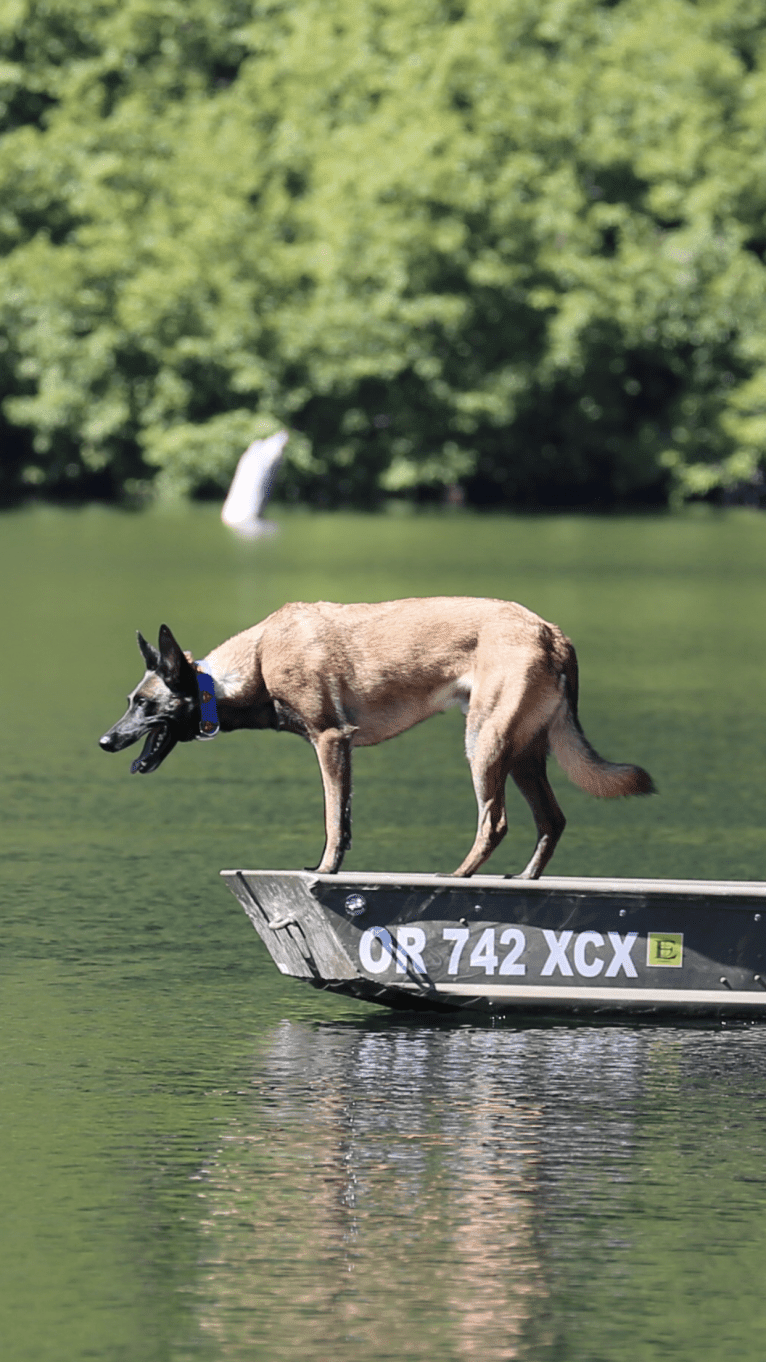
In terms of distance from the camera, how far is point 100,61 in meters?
93.8

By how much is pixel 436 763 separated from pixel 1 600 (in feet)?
66.4

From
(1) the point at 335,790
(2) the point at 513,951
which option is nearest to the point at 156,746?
(1) the point at 335,790

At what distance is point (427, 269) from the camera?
82875 mm

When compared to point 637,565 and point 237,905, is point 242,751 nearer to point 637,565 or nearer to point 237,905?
point 237,905

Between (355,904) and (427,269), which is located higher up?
(427,269)

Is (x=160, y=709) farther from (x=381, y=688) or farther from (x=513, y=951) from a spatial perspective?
(x=513, y=951)

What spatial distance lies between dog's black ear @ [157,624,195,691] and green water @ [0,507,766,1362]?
63.4 inches

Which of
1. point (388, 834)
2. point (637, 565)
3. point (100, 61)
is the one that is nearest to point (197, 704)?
point (388, 834)

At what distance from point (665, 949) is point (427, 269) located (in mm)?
72644

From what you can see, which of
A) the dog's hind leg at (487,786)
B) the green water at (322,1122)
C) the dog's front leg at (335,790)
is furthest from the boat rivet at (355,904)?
the dog's hind leg at (487,786)

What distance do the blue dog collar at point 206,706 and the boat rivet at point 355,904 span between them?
1045 mm

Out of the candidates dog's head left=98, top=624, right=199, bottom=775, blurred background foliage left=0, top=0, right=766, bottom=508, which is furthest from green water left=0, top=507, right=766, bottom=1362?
blurred background foliage left=0, top=0, right=766, bottom=508

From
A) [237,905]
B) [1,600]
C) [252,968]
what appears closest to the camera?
[252,968]

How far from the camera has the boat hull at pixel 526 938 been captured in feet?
37.9
